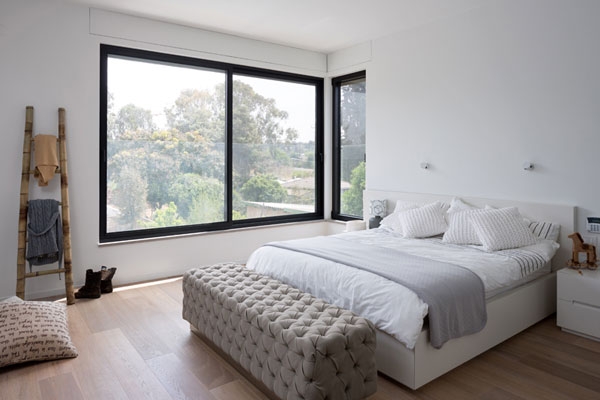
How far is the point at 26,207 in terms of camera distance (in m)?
3.60

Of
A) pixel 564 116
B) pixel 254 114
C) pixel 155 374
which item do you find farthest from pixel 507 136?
pixel 155 374

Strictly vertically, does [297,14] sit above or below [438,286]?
above

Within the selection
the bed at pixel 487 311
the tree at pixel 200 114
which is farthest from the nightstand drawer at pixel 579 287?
the tree at pixel 200 114

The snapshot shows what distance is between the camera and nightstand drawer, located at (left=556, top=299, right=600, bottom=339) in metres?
2.89

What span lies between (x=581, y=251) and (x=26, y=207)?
174 inches

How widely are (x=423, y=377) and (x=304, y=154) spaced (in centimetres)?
382

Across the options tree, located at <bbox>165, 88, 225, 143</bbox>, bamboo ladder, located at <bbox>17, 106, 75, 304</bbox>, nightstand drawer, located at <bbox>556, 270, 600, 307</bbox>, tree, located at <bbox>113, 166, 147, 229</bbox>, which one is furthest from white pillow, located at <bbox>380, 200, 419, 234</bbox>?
bamboo ladder, located at <bbox>17, 106, 75, 304</bbox>

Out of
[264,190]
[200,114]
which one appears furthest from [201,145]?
[264,190]

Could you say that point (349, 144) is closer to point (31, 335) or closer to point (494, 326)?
point (494, 326)

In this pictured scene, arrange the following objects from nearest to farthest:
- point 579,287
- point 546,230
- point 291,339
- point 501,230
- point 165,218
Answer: point 291,339, point 579,287, point 501,230, point 546,230, point 165,218

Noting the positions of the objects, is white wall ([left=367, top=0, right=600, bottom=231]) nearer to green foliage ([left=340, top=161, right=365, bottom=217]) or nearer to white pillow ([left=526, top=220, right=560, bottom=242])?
white pillow ([left=526, top=220, right=560, bottom=242])

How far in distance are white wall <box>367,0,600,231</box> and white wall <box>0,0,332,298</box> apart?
6.88 ft

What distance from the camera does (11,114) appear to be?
363 cm

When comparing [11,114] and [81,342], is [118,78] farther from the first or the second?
[81,342]
